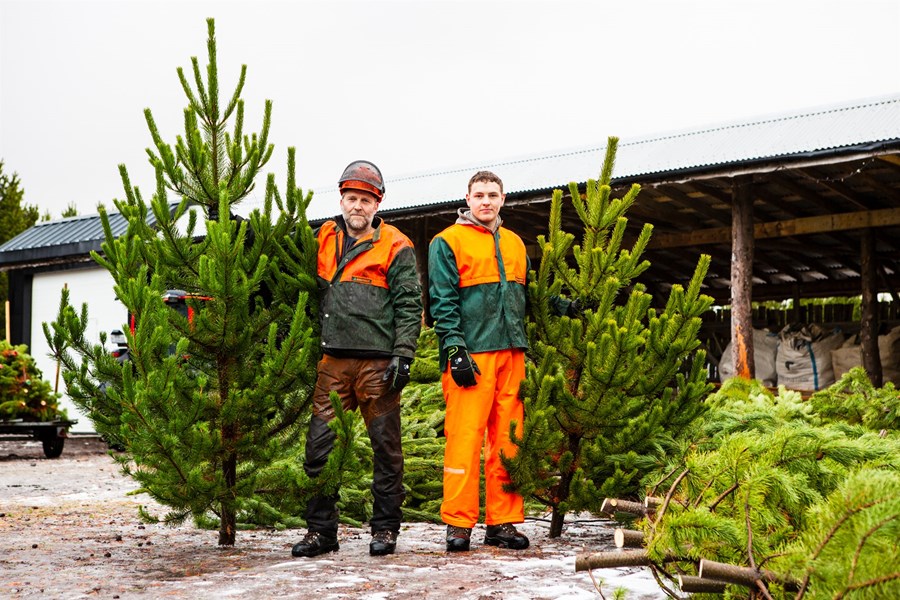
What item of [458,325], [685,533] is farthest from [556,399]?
[685,533]

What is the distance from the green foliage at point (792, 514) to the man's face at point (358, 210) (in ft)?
7.26

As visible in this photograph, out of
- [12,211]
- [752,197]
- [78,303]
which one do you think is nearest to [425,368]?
[752,197]

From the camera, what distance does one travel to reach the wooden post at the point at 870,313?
1327 cm

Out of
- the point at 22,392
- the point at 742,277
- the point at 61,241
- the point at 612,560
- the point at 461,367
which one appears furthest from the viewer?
the point at 61,241

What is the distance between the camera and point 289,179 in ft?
17.5

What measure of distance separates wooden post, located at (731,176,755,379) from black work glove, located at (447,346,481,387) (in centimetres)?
658

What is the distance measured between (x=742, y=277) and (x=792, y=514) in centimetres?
829

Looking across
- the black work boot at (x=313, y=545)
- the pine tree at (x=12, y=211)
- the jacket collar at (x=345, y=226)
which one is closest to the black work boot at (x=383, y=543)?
the black work boot at (x=313, y=545)

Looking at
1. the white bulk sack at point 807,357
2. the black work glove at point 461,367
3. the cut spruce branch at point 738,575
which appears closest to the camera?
the cut spruce branch at point 738,575

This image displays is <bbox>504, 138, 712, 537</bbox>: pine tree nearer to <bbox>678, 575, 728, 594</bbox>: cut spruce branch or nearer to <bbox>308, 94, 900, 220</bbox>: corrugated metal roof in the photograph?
<bbox>678, 575, 728, 594</bbox>: cut spruce branch

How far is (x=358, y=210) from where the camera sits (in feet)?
17.3

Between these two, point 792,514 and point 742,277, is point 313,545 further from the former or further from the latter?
point 742,277

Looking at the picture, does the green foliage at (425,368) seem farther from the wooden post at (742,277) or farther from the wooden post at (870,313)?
the wooden post at (870,313)

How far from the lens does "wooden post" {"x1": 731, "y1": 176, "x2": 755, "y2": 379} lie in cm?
1099
